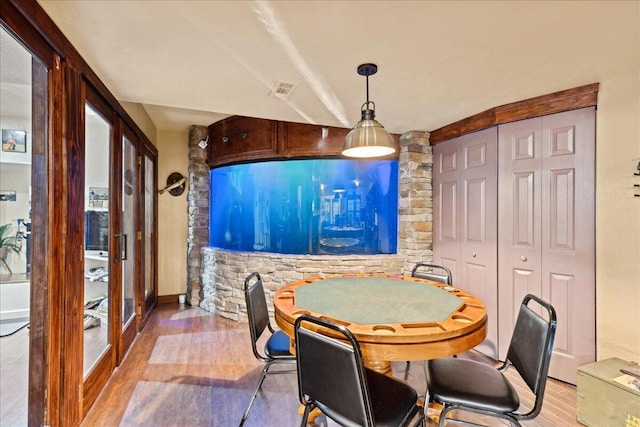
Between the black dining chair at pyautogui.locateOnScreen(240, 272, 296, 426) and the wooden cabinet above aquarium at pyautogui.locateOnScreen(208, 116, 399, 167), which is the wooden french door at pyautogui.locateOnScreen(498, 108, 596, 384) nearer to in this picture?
the wooden cabinet above aquarium at pyautogui.locateOnScreen(208, 116, 399, 167)

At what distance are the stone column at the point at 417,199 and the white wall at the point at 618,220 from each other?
151 cm

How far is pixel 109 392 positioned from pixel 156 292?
2356 mm

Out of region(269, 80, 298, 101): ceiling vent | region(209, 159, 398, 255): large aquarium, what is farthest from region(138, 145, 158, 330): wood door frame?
region(269, 80, 298, 101): ceiling vent

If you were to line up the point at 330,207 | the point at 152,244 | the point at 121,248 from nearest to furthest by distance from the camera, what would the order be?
the point at 121,248, the point at 330,207, the point at 152,244

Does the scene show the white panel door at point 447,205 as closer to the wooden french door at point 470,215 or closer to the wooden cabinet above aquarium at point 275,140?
the wooden french door at point 470,215

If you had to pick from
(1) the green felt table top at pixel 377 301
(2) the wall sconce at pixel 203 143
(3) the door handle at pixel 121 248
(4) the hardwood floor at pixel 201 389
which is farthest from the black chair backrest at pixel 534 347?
(2) the wall sconce at pixel 203 143

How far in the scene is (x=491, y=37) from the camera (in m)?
1.65

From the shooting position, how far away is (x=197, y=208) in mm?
4434

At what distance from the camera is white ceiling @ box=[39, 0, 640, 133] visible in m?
1.43

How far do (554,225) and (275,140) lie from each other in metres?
2.81

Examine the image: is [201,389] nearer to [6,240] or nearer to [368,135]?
[368,135]

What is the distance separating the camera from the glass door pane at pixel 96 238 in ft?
7.11

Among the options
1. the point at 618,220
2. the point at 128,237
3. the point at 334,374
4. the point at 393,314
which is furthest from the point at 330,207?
the point at 334,374

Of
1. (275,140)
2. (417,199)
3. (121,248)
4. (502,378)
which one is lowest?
(502,378)
